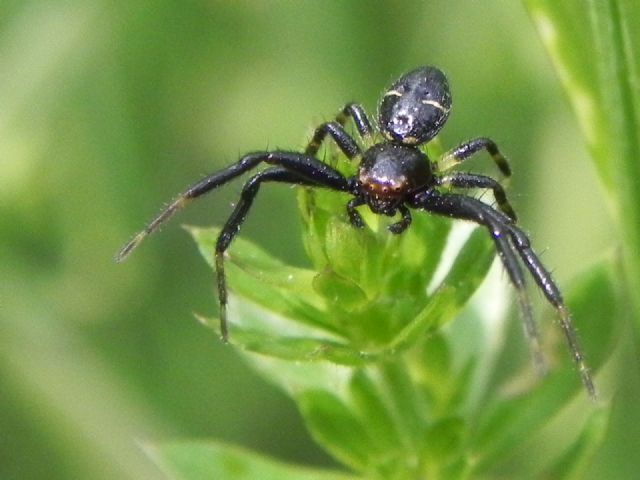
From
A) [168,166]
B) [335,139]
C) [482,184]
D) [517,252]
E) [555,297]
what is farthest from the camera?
[168,166]

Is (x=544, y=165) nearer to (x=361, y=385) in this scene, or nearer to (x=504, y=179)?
(x=504, y=179)

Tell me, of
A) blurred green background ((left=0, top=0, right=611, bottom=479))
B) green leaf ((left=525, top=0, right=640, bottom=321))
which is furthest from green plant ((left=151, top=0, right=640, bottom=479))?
blurred green background ((left=0, top=0, right=611, bottom=479))

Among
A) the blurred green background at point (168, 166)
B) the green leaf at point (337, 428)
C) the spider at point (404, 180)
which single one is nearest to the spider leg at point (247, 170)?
the spider at point (404, 180)

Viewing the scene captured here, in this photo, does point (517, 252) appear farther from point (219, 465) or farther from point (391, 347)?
point (219, 465)

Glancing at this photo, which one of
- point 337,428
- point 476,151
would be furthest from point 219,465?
point 476,151

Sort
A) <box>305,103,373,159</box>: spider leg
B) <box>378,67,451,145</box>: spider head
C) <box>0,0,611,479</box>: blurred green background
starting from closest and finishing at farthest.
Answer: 1. <box>305,103,373,159</box>: spider leg
2. <box>378,67,451,145</box>: spider head
3. <box>0,0,611,479</box>: blurred green background

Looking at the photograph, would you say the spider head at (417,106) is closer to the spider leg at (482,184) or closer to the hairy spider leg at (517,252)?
the spider leg at (482,184)

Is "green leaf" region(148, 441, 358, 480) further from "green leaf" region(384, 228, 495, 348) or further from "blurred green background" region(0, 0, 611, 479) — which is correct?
"blurred green background" region(0, 0, 611, 479)

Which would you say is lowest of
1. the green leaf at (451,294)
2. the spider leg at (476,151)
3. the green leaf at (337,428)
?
the green leaf at (337,428)
